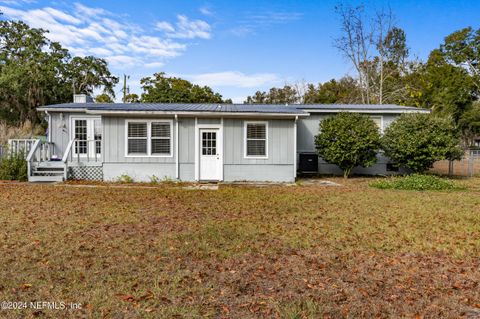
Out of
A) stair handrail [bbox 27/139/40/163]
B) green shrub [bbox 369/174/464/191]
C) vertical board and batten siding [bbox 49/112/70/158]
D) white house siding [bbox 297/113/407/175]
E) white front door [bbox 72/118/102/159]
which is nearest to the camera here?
green shrub [bbox 369/174/464/191]

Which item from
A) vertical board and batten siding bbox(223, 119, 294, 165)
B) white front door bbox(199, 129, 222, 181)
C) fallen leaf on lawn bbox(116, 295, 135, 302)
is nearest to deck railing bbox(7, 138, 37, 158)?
white front door bbox(199, 129, 222, 181)

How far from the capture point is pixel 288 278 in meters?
4.00

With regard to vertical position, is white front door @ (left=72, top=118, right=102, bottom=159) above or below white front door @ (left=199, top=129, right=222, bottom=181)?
above

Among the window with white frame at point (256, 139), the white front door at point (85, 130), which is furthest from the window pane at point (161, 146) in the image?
the white front door at point (85, 130)

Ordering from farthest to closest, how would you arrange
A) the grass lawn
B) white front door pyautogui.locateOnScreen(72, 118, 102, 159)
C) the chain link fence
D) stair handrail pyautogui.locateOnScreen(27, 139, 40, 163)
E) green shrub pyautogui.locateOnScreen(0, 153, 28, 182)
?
the chain link fence → white front door pyautogui.locateOnScreen(72, 118, 102, 159) → green shrub pyautogui.locateOnScreen(0, 153, 28, 182) → stair handrail pyautogui.locateOnScreen(27, 139, 40, 163) → the grass lawn

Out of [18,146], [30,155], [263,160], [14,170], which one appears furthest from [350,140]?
[18,146]

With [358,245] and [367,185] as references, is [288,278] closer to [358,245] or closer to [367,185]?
[358,245]

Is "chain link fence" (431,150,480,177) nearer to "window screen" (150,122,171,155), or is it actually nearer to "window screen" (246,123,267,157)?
"window screen" (246,123,267,157)

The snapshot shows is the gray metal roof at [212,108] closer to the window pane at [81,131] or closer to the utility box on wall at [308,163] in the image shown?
the window pane at [81,131]

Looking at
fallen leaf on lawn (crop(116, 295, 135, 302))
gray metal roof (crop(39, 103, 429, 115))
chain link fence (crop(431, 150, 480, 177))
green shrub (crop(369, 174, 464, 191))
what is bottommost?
fallen leaf on lawn (crop(116, 295, 135, 302))

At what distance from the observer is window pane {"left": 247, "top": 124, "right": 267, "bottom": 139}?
1366 cm

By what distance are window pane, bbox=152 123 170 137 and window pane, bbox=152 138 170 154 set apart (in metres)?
0.21

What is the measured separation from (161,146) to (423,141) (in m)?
10.5

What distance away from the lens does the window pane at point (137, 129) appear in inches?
531
